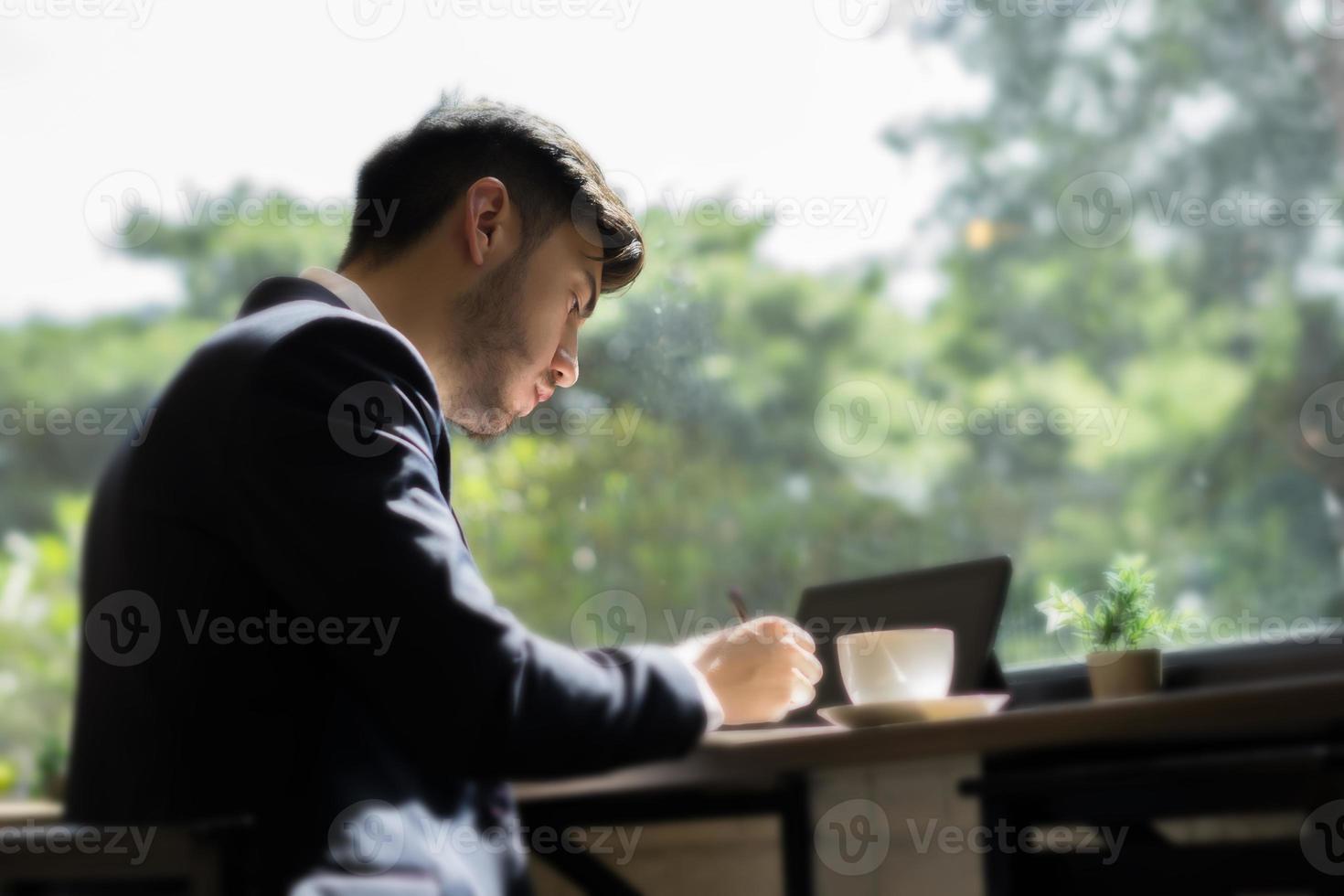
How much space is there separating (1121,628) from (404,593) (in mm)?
889

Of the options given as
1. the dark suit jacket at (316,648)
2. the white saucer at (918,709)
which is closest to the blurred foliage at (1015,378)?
the white saucer at (918,709)

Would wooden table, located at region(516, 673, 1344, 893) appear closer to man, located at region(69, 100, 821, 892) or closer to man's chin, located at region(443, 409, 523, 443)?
man, located at region(69, 100, 821, 892)

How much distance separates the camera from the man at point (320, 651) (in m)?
0.77

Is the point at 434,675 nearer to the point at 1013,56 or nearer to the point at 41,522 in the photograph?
the point at 1013,56

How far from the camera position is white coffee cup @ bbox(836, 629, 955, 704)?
48.2 inches

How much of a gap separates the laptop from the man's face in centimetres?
51

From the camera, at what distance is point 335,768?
0.79 metres

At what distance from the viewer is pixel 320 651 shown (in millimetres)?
823

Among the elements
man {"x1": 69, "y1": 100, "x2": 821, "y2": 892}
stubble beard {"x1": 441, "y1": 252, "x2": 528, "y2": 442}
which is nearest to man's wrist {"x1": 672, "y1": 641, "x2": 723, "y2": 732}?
man {"x1": 69, "y1": 100, "x2": 821, "y2": 892}

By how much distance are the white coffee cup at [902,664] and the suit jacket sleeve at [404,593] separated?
42 centimetres

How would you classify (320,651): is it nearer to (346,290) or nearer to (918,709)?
(346,290)

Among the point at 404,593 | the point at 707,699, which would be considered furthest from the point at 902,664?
the point at 404,593

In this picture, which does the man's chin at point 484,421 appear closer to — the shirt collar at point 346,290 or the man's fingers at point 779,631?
the shirt collar at point 346,290

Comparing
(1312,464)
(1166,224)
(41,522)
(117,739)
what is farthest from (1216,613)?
(41,522)
